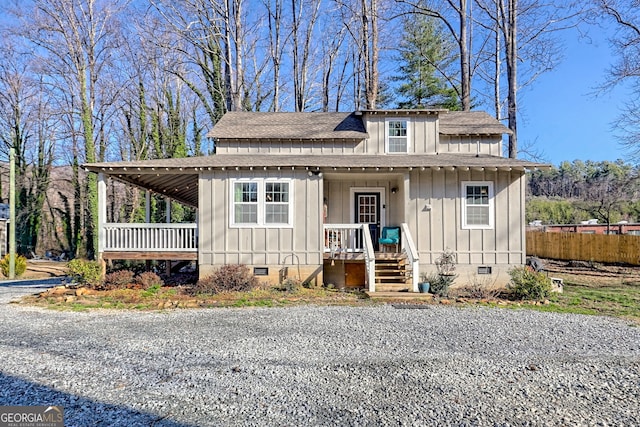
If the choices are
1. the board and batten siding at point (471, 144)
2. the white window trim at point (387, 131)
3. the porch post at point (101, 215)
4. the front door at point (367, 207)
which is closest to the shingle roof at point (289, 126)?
the white window trim at point (387, 131)

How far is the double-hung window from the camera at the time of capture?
10.7 meters

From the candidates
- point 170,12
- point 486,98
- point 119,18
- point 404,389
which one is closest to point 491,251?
point 404,389

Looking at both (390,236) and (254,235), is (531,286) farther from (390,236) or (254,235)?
(254,235)

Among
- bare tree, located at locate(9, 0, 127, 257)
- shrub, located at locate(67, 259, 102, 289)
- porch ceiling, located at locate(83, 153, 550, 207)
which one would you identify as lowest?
shrub, located at locate(67, 259, 102, 289)

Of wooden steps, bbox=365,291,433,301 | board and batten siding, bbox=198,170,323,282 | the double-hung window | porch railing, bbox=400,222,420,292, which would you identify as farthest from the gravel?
the double-hung window

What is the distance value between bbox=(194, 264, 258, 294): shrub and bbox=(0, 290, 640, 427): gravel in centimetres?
236

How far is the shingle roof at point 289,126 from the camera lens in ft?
41.9

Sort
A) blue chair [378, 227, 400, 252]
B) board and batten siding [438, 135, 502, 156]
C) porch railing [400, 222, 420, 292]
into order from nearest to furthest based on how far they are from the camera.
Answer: porch railing [400, 222, 420, 292]
blue chair [378, 227, 400, 252]
board and batten siding [438, 135, 502, 156]

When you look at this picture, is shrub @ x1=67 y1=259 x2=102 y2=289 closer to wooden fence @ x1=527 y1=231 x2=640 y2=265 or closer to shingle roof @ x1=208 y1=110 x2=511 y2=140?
shingle roof @ x1=208 y1=110 x2=511 y2=140

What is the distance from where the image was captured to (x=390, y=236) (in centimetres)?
1104

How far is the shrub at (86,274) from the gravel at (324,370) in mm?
2785

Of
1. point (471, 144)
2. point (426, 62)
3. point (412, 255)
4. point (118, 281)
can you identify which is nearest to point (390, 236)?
point (412, 255)

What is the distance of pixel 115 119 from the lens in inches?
936

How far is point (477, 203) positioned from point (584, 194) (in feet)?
143
